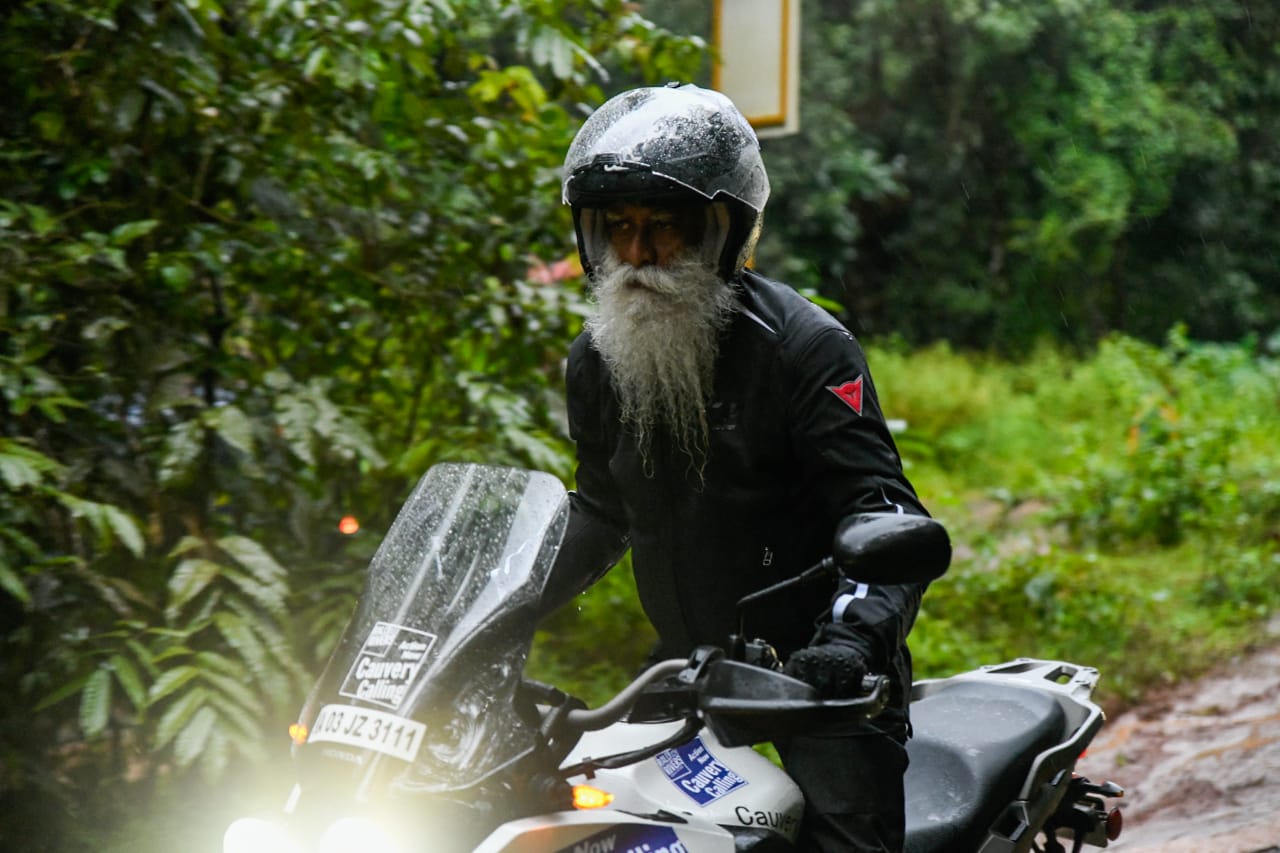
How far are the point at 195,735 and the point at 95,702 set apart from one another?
337 mm

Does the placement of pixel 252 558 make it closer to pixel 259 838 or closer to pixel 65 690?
pixel 65 690

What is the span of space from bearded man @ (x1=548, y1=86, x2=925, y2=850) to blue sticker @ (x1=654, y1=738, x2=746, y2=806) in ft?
0.70

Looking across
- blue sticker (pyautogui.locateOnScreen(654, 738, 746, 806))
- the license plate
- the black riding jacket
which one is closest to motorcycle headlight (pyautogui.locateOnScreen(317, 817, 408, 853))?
the license plate

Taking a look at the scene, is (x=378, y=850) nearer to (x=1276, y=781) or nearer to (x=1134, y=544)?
(x=1276, y=781)

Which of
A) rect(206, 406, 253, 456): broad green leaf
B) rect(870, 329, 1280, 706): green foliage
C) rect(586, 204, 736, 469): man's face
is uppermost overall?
rect(586, 204, 736, 469): man's face

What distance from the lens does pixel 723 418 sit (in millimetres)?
2777

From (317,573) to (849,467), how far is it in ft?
8.14

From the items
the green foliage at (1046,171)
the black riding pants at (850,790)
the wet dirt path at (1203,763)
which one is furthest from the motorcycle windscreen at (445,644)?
the green foliage at (1046,171)

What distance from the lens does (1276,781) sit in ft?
18.3

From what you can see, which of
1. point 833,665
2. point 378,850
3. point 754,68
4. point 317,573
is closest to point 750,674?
point 833,665

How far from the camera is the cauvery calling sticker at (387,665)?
2.15 metres

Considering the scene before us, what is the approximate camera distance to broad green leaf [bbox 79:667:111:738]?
3.64 metres

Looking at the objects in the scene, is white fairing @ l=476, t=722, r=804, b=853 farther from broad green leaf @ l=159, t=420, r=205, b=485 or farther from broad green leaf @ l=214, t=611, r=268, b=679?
broad green leaf @ l=159, t=420, r=205, b=485

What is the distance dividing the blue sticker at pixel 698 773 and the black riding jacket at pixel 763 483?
34cm
